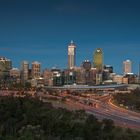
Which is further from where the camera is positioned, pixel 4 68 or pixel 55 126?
pixel 4 68

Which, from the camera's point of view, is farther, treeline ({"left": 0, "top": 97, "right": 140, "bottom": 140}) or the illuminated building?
the illuminated building

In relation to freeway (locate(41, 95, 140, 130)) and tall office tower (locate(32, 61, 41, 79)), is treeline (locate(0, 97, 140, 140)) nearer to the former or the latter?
freeway (locate(41, 95, 140, 130))

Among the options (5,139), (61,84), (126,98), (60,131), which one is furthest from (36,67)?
(5,139)

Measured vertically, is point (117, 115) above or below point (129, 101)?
below

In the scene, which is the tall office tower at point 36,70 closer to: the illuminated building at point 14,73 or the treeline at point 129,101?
the illuminated building at point 14,73

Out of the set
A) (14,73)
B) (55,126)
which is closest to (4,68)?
(14,73)

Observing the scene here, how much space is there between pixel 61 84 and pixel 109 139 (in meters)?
84.4

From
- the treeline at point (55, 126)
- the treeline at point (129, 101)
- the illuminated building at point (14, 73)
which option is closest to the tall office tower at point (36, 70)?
the illuminated building at point (14, 73)

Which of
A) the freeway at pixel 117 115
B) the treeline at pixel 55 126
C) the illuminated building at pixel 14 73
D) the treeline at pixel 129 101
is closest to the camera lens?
the treeline at pixel 55 126

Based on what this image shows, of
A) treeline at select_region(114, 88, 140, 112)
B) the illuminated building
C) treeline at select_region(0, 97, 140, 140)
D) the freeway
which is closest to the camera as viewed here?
treeline at select_region(0, 97, 140, 140)

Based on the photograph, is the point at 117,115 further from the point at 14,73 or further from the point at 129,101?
the point at 14,73

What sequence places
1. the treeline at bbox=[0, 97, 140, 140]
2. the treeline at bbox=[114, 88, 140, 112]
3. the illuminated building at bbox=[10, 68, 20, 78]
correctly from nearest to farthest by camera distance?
the treeline at bbox=[0, 97, 140, 140]
the treeline at bbox=[114, 88, 140, 112]
the illuminated building at bbox=[10, 68, 20, 78]

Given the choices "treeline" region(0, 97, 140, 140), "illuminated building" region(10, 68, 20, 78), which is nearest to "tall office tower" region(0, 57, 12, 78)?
"illuminated building" region(10, 68, 20, 78)

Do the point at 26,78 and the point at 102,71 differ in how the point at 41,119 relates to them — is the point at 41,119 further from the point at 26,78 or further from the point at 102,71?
the point at 102,71
